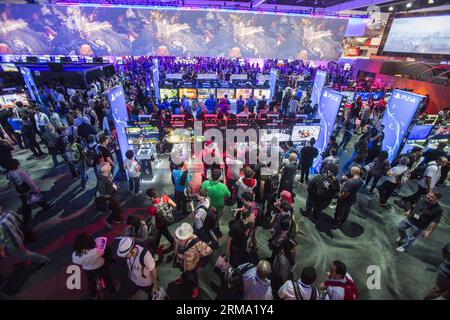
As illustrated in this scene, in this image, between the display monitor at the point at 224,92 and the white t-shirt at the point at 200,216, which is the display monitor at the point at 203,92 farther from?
the white t-shirt at the point at 200,216

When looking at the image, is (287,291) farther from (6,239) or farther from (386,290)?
(6,239)

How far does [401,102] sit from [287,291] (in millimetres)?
7822

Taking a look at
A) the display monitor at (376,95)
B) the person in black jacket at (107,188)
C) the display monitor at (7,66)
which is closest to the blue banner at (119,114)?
the person in black jacket at (107,188)

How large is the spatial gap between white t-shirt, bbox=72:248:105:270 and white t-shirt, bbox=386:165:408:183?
22.2ft

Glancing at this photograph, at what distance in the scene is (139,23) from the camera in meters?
27.1

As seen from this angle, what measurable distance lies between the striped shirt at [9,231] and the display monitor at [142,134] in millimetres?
3637

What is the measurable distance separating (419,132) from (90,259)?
32.4ft

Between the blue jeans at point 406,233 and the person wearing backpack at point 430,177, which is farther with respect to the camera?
the person wearing backpack at point 430,177

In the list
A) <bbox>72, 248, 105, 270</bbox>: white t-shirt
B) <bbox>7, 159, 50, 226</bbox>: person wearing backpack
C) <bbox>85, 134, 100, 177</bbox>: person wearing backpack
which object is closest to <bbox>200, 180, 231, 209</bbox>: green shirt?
<bbox>72, 248, 105, 270</bbox>: white t-shirt

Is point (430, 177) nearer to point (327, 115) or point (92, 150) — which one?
point (327, 115)

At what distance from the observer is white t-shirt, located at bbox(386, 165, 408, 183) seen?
5623 mm

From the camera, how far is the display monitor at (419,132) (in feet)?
24.1

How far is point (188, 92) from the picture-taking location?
14219 millimetres
